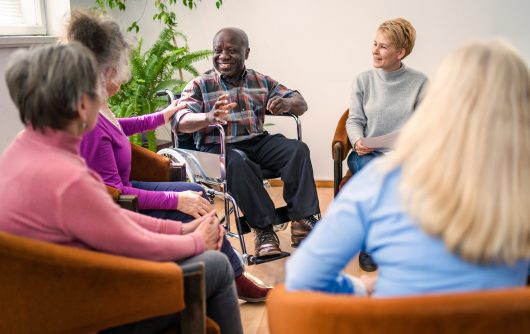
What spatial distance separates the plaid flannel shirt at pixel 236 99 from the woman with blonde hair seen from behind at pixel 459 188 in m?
1.96

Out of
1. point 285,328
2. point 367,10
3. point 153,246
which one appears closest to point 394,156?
point 285,328

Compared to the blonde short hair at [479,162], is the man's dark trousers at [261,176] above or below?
below

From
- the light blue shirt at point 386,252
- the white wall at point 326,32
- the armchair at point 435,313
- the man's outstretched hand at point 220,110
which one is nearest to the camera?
the armchair at point 435,313

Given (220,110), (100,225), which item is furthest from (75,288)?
(220,110)

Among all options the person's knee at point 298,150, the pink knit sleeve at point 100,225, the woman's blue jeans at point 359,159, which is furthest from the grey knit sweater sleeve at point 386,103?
the pink knit sleeve at point 100,225

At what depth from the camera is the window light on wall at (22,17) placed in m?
3.22

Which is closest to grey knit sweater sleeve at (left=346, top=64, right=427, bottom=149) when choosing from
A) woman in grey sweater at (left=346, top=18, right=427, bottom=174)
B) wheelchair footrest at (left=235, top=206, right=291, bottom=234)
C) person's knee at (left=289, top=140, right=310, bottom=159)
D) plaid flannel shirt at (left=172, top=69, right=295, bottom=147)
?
woman in grey sweater at (left=346, top=18, right=427, bottom=174)

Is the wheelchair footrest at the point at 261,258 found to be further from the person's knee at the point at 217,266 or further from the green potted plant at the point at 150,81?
the green potted plant at the point at 150,81

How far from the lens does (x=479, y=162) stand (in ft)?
3.24

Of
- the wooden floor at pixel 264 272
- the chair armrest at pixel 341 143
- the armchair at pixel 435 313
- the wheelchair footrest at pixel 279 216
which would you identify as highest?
the armchair at pixel 435 313

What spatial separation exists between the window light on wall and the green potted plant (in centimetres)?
56

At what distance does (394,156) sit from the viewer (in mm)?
1088

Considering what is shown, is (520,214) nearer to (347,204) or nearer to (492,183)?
(492,183)

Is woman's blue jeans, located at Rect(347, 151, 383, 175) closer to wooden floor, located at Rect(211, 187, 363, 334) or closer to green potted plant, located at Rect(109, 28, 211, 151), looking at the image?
wooden floor, located at Rect(211, 187, 363, 334)
